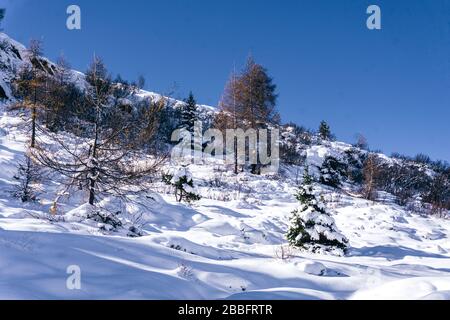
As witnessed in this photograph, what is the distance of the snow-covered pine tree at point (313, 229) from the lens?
30.0ft

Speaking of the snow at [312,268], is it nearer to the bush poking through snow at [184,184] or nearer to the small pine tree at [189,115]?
the bush poking through snow at [184,184]

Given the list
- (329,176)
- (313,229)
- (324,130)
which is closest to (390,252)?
(313,229)

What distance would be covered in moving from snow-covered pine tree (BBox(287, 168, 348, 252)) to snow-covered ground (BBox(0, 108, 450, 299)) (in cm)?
99

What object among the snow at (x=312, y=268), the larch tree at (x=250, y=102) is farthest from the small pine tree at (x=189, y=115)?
the snow at (x=312, y=268)

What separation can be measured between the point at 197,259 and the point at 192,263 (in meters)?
0.44

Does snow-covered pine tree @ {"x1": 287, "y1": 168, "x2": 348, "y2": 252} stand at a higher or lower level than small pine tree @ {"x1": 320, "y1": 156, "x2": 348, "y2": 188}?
lower

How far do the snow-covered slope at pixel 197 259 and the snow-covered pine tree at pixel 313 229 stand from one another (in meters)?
1.11

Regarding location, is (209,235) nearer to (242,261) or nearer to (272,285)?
(242,261)

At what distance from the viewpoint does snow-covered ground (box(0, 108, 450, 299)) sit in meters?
3.58

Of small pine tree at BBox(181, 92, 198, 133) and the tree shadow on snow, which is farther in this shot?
small pine tree at BBox(181, 92, 198, 133)

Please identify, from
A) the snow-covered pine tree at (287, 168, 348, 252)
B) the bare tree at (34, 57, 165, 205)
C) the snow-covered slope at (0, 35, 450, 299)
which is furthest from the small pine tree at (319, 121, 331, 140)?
the bare tree at (34, 57, 165, 205)

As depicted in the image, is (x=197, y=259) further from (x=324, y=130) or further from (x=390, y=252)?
(x=324, y=130)

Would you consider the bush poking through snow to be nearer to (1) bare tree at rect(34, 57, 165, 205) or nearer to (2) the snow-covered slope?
(2) the snow-covered slope

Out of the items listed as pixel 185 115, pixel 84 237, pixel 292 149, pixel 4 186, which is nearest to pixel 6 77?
pixel 185 115
